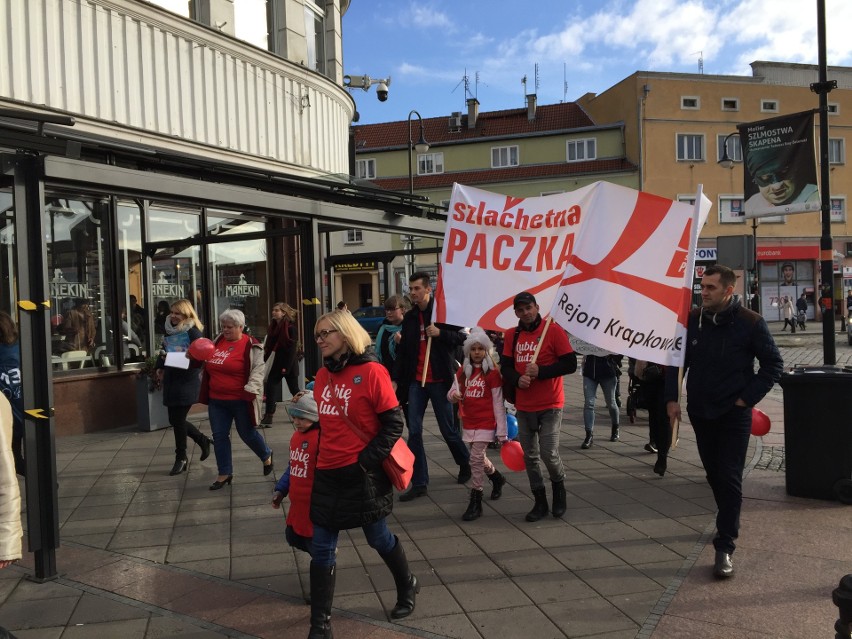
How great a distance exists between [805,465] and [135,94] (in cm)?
941

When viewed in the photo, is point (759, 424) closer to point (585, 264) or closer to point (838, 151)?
point (585, 264)

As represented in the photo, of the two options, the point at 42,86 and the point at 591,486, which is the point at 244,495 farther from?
the point at 42,86

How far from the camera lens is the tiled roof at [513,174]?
1651 inches

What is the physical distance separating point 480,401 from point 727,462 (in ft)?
6.43

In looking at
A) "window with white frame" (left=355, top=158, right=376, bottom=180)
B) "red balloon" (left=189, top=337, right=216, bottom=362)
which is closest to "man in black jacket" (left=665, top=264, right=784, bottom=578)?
"red balloon" (left=189, top=337, right=216, bottom=362)

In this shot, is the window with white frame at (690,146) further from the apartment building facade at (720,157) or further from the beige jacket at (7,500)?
the beige jacket at (7,500)

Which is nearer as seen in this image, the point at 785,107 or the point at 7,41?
the point at 7,41

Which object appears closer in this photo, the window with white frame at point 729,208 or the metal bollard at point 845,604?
the metal bollard at point 845,604

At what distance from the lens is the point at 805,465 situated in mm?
5926

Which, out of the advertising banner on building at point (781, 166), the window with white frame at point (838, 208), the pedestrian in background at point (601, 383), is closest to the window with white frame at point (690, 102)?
the window with white frame at point (838, 208)

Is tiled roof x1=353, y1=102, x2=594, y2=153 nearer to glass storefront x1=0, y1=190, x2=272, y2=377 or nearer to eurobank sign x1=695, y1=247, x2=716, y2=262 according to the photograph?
eurobank sign x1=695, y1=247, x2=716, y2=262

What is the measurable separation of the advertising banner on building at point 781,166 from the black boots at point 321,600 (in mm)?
8334

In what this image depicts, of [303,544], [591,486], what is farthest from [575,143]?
[303,544]

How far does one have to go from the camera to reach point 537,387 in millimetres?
5523
